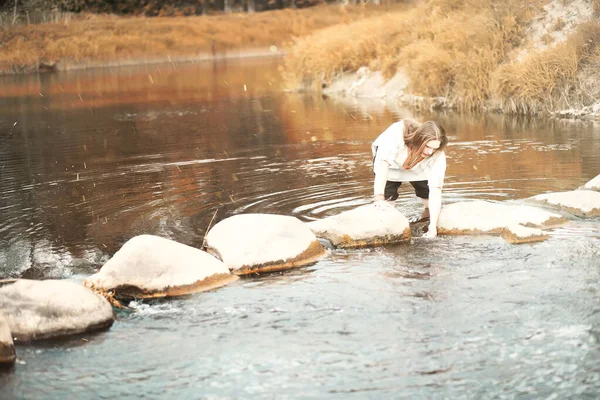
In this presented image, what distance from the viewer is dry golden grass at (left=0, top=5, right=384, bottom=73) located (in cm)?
4312

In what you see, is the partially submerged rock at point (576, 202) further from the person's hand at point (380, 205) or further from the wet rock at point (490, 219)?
the person's hand at point (380, 205)

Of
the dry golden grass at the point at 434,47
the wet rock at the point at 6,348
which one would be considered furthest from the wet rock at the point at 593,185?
the dry golden grass at the point at 434,47

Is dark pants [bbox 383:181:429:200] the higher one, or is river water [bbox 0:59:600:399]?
dark pants [bbox 383:181:429:200]

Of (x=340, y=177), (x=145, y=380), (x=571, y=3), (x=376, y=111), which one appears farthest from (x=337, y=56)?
(x=145, y=380)

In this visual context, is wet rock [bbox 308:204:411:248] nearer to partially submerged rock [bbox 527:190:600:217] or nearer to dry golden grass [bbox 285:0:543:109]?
partially submerged rock [bbox 527:190:600:217]

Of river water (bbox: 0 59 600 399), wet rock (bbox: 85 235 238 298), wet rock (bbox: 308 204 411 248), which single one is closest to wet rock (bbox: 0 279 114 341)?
river water (bbox: 0 59 600 399)

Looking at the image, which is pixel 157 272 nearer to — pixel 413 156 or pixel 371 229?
pixel 371 229

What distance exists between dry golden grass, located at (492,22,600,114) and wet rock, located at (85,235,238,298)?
11616 millimetres

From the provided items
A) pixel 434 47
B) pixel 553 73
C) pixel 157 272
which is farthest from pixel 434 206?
pixel 434 47

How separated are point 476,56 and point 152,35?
34.9m

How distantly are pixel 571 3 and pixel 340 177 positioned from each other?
10.7m

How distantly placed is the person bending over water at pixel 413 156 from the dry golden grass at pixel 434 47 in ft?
35.8

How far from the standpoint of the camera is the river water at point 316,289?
486cm

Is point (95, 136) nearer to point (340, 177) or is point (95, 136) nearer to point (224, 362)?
point (340, 177)
